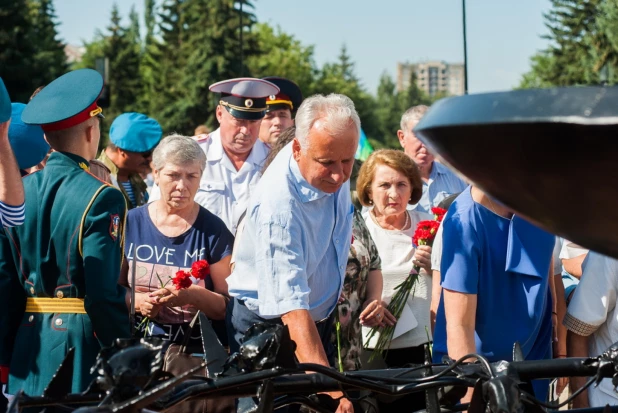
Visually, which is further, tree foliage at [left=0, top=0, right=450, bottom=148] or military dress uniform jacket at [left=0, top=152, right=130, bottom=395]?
tree foliage at [left=0, top=0, right=450, bottom=148]

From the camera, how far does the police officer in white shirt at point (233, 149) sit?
631 cm

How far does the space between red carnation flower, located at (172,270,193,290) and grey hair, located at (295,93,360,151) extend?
57.2 inches

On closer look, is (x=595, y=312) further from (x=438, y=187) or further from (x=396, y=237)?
(x=438, y=187)

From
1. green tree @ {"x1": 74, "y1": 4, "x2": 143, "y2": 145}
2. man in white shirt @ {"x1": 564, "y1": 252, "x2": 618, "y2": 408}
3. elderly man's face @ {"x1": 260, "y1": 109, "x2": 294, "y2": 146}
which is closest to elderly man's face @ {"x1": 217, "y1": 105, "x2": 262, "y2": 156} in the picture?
elderly man's face @ {"x1": 260, "y1": 109, "x2": 294, "y2": 146}

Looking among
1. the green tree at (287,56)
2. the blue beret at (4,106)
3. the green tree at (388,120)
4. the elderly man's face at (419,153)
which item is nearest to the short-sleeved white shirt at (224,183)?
the elderly man's face at (419,153)

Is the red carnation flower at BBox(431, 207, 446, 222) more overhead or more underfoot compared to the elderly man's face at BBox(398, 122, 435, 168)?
more underfoot

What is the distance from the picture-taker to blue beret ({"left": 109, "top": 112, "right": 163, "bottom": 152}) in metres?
7.62

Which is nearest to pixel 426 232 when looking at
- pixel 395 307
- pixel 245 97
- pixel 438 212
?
pixel 438 212

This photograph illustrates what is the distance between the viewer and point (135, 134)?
763 cm

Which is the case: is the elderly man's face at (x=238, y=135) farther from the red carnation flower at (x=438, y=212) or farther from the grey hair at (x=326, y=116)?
the grey hair at (x=326, y=116)

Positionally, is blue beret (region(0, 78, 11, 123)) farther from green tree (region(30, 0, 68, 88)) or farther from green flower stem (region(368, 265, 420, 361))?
green tree (region(30, 0, 68, 88))

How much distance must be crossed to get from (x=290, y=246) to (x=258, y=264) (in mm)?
129

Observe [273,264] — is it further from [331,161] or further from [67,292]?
[67,292]

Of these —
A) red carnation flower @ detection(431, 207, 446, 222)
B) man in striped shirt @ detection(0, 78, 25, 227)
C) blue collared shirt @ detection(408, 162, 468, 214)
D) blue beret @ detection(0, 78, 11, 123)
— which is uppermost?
blue beret @ detection(0, 78, 11, 123)
